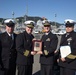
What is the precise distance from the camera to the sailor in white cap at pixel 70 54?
5301 mm

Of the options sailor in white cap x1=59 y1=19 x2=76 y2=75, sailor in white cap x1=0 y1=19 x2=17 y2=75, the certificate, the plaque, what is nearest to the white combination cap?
sailor in white cap x1=59 y1=19 x2=76 y2=75

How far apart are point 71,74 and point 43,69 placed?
0.95 meters

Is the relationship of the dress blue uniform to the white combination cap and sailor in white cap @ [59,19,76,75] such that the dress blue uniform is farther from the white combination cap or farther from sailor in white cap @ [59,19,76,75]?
the white combination cap

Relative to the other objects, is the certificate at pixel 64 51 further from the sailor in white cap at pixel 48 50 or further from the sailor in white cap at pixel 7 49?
the sailor in white cap at pixel 7 49

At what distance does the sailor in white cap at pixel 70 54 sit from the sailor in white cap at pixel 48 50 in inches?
15.7

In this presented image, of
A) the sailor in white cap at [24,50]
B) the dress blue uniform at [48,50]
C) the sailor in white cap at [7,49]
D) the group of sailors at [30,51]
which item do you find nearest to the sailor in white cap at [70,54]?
the group of sailors at [30,51]

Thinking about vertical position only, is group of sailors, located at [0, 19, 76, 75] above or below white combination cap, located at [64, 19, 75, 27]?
below

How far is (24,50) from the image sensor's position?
5656 millimetres

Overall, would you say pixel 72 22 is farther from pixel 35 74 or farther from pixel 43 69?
pixel 35 74

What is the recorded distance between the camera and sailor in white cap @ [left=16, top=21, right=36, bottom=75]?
5.66 m

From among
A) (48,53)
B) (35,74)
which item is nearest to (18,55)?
(48,53)

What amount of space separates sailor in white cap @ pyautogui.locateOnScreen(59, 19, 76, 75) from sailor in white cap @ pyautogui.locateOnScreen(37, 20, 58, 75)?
0.40 meters

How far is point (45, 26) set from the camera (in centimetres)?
593

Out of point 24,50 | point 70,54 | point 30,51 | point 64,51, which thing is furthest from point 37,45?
point 70,54
